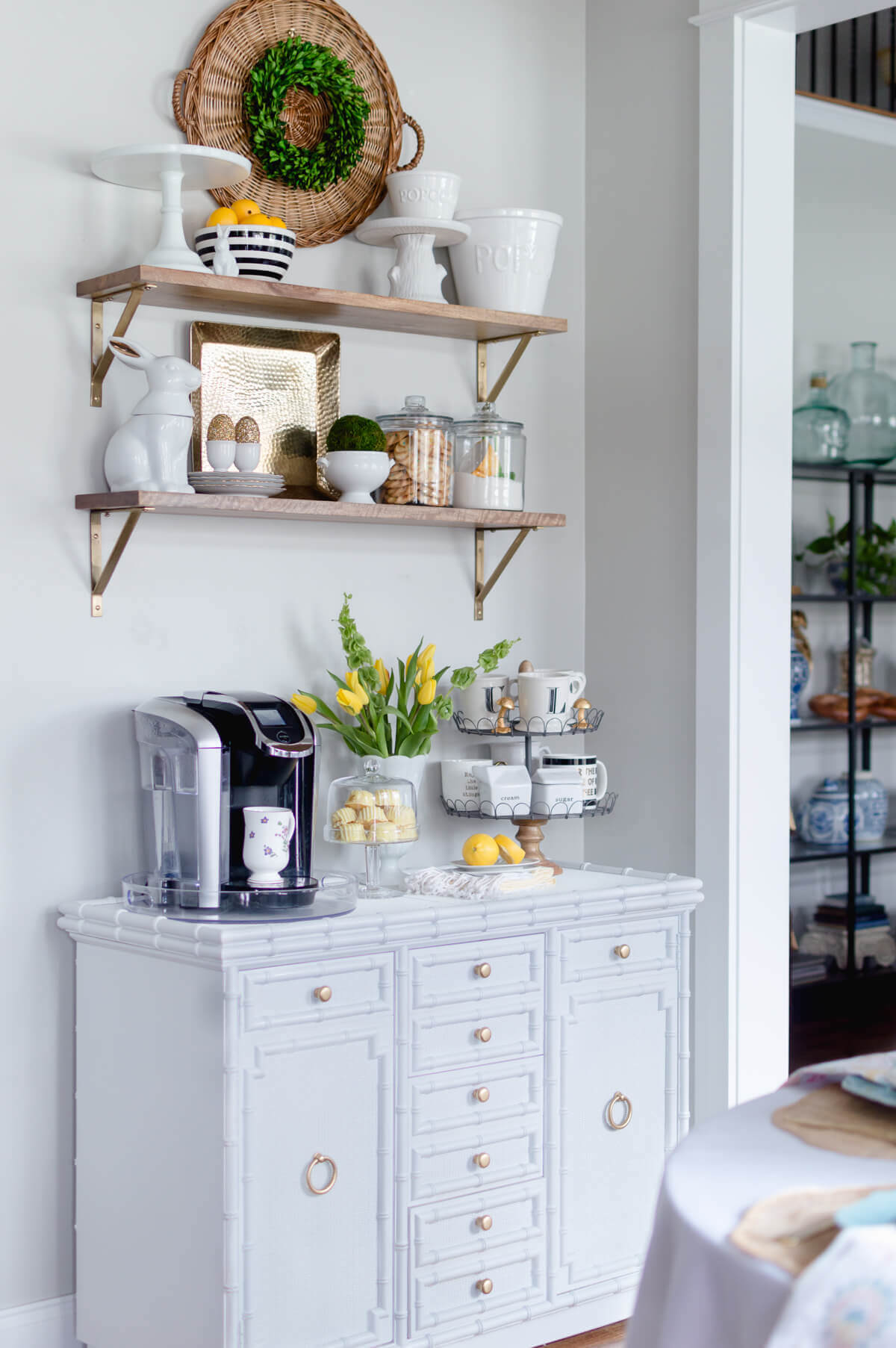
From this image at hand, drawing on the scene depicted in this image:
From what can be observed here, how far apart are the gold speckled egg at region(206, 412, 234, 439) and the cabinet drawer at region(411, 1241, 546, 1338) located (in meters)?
1.40

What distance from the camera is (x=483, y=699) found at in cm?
289

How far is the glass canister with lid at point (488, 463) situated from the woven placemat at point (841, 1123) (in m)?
1.57

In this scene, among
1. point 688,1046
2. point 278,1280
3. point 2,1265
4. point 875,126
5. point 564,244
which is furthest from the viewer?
point 875,126

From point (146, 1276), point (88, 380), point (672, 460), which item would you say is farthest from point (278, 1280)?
point (672, 460)

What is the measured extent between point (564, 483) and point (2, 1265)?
1840 mm

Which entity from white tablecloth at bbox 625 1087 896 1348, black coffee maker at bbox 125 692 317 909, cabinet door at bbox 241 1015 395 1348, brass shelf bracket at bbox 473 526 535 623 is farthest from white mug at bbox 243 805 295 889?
white tablecloth at bbox 625 1087 896 1348

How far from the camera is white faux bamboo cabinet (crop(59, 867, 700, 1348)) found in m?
2.19

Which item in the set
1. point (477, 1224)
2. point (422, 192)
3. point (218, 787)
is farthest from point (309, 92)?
point (477, 1224)

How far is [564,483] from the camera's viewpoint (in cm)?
318

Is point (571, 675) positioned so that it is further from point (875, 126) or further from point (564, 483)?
point (875, 126)

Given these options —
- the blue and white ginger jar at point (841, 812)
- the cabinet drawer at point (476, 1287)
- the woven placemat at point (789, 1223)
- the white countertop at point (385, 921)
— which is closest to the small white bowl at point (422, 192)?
the white countertop at point (385, 921)

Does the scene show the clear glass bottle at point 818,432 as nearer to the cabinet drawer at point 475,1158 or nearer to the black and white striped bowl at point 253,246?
the black and white striped bowl at point 253,246

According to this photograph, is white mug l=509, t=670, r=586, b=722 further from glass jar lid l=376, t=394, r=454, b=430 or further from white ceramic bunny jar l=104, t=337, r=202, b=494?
white ceramic bunny jar l=104, t=337, r=202, b=494

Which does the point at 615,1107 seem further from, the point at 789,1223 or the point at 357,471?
the point at 789,1223
